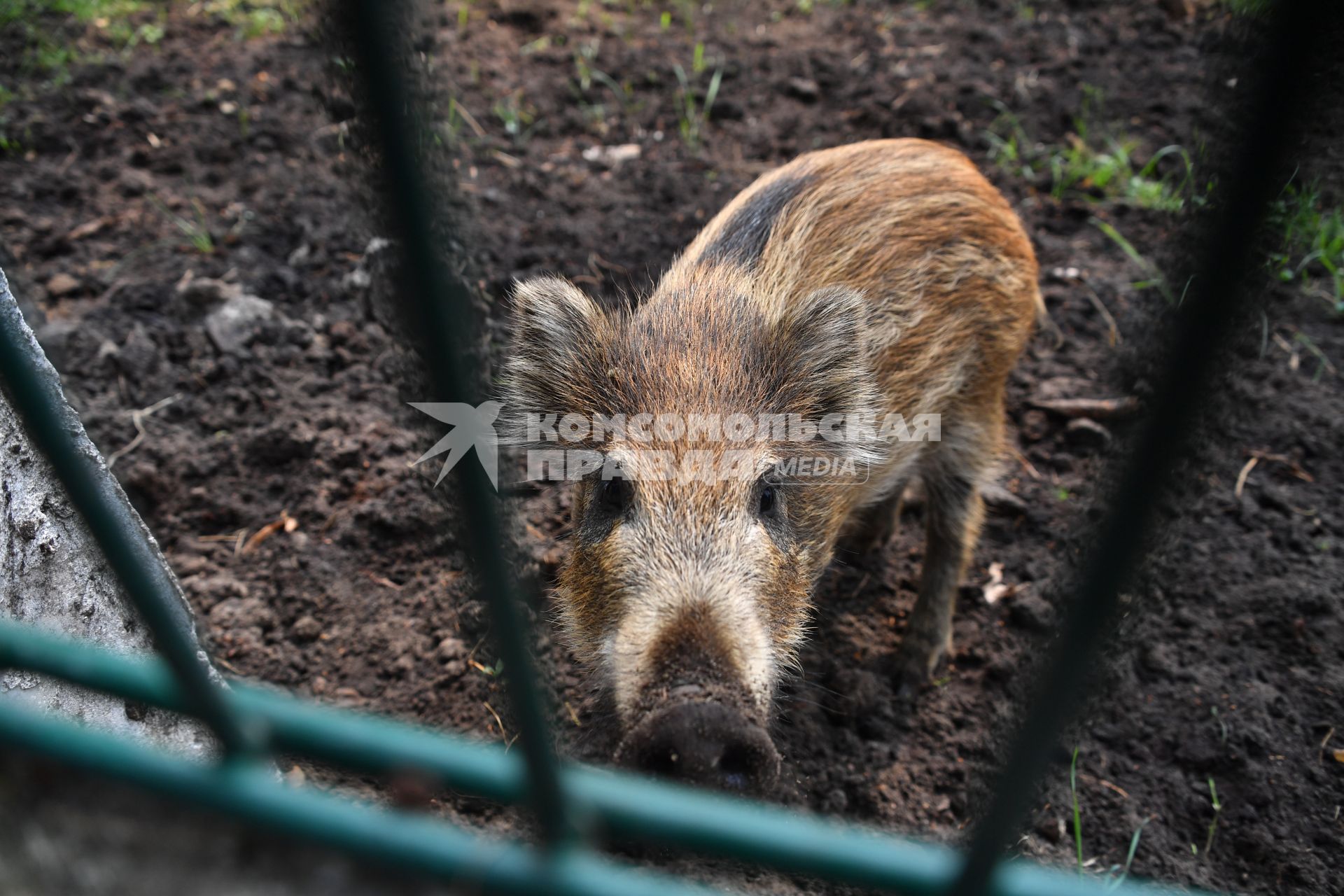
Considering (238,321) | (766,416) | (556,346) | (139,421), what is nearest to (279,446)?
(139,421)

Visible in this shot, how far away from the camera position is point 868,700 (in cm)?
319

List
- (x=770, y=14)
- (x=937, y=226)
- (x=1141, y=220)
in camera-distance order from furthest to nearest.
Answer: (x=770, y=14), (x=1141, y=220), (x=937, y=226)

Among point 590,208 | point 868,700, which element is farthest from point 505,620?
point 590,208

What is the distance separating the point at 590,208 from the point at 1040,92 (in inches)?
117

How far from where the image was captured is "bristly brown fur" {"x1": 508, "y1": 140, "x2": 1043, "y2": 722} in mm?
2484

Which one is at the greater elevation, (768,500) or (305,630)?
(768,500)

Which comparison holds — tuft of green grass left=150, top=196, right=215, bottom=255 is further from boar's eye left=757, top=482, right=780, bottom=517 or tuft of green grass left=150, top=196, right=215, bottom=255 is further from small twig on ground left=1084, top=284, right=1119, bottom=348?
small twig on ground left=1084, top=284, right=1119, bottom=348

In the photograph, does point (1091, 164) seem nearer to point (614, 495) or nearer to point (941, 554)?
point (941, 554)

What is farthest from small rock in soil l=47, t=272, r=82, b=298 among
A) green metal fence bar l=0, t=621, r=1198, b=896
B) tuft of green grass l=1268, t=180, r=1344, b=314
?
tuft of green grass l=1268, t=180, r=1344, b=314

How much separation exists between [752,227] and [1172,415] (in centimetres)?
281

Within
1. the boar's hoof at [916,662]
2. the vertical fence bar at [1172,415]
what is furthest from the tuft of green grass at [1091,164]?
the vertical fence bar at [1172,415]

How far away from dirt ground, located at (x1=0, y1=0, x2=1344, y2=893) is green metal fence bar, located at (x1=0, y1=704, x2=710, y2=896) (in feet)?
1.84

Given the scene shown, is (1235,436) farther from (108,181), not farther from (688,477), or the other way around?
(108,181)

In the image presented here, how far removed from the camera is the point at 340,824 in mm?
919
